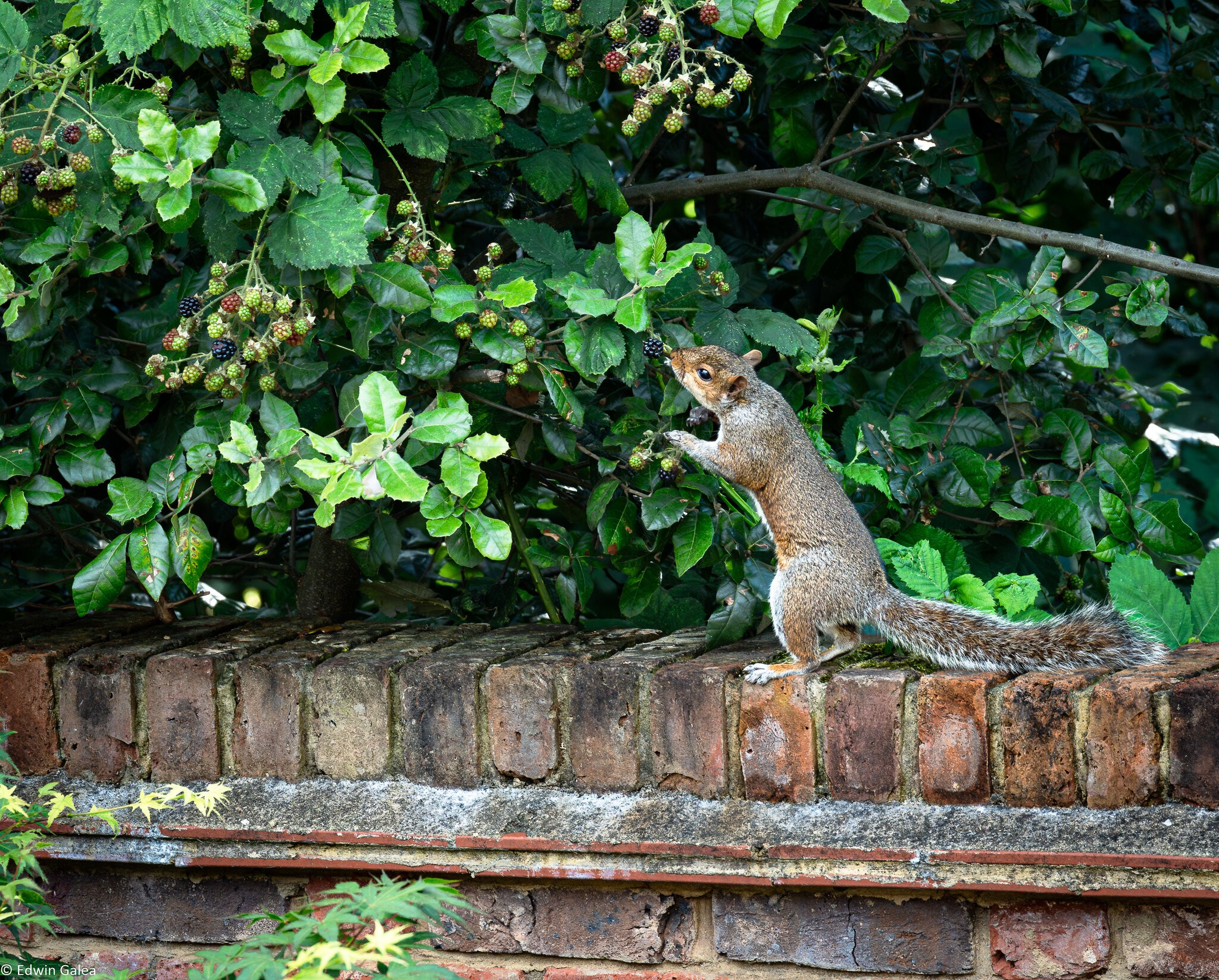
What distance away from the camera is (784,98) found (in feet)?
8.84

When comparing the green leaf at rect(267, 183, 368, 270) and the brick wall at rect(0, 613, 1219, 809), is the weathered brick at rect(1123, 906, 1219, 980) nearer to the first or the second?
the brick wall at rect(0, 613, 1219, 809)

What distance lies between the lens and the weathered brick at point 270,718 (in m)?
1.98

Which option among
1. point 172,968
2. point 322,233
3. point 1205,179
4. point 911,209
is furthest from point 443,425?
point 1205,179

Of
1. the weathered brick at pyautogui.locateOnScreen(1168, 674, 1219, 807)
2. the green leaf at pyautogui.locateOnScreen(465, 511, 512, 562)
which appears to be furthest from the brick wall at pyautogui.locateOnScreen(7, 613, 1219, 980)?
the green leaf at pyautogui.locateOnScreen(465, 511, 512, 562)

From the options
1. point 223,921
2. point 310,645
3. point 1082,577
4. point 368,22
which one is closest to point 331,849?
point 223,921

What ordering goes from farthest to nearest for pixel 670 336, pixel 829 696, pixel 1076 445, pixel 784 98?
1. pixel 784 98
2. pixel 1076 445
3. pixel 670 336
4. pixel 829 696

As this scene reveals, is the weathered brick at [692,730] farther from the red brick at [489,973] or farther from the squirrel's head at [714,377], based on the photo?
the squirrel's head at [714,377]

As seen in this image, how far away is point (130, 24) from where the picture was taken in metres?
1.69

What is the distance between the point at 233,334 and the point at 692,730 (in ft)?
3.13

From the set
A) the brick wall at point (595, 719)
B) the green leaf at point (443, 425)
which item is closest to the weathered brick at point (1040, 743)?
the brick wall at point (595, 719)

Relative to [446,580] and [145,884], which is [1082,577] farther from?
[145,884]

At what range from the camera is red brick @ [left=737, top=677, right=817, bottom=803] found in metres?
1.78

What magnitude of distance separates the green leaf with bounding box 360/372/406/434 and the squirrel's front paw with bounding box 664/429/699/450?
614mm

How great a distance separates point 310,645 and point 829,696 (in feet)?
3.11
